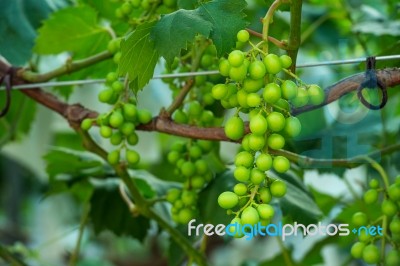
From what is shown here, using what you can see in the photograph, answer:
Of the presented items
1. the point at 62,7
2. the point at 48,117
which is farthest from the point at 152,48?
the point at 48,117

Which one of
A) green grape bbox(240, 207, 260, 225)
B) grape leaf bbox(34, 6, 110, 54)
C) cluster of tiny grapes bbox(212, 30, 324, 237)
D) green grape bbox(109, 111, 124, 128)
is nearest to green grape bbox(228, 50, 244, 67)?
cluster of tiny grapes bbox(212, 30, 324, 237)

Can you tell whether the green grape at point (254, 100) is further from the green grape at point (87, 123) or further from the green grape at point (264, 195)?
the green grape at point (87, 123)

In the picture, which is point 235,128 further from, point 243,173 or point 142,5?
point 142,5

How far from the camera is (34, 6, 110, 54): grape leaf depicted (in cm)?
95

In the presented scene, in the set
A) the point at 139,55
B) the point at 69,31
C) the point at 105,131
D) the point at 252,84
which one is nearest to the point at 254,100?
the point at 252,84

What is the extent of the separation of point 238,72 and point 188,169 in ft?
0.90

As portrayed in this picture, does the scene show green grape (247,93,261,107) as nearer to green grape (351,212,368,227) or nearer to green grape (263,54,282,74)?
green grape (263,54,282,74)

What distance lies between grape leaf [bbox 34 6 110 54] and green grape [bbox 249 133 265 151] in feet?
1.51

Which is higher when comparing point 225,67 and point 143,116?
point 225,67

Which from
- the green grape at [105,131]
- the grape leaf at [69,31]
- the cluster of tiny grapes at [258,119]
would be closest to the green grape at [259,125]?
the cluster of tiny grapes at [258,119]

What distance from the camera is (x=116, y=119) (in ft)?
2.31

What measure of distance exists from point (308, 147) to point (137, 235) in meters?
0.38

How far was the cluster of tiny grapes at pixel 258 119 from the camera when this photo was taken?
0.52 meters

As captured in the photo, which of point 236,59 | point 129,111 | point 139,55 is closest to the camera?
point 236,59
